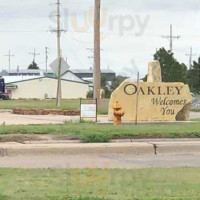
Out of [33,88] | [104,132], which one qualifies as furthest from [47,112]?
[33,88]

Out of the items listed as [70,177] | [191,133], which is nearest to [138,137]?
[191,133]

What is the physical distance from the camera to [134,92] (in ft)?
72.4

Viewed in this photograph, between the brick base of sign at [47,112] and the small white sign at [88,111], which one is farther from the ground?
the small white sign at [88,111]

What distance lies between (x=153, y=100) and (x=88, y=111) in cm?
260

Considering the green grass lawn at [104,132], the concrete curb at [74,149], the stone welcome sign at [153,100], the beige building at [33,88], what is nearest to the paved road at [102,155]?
the concrete curb at [74,149]

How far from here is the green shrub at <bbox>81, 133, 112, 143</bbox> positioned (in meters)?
14.8

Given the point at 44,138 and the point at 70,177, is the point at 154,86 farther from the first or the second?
the point at 70,177

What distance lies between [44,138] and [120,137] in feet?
6.50

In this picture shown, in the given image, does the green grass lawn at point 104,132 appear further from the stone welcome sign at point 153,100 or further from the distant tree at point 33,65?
the distant tree at point 33,65

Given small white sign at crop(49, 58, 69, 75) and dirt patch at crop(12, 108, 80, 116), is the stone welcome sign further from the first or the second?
small white sign at crop(49, 58, 69, 75)

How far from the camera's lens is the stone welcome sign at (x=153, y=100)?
22.0 m

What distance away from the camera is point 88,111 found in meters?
21.6

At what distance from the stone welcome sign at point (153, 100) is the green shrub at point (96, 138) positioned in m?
6.83

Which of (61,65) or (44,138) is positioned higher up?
(61,65)
